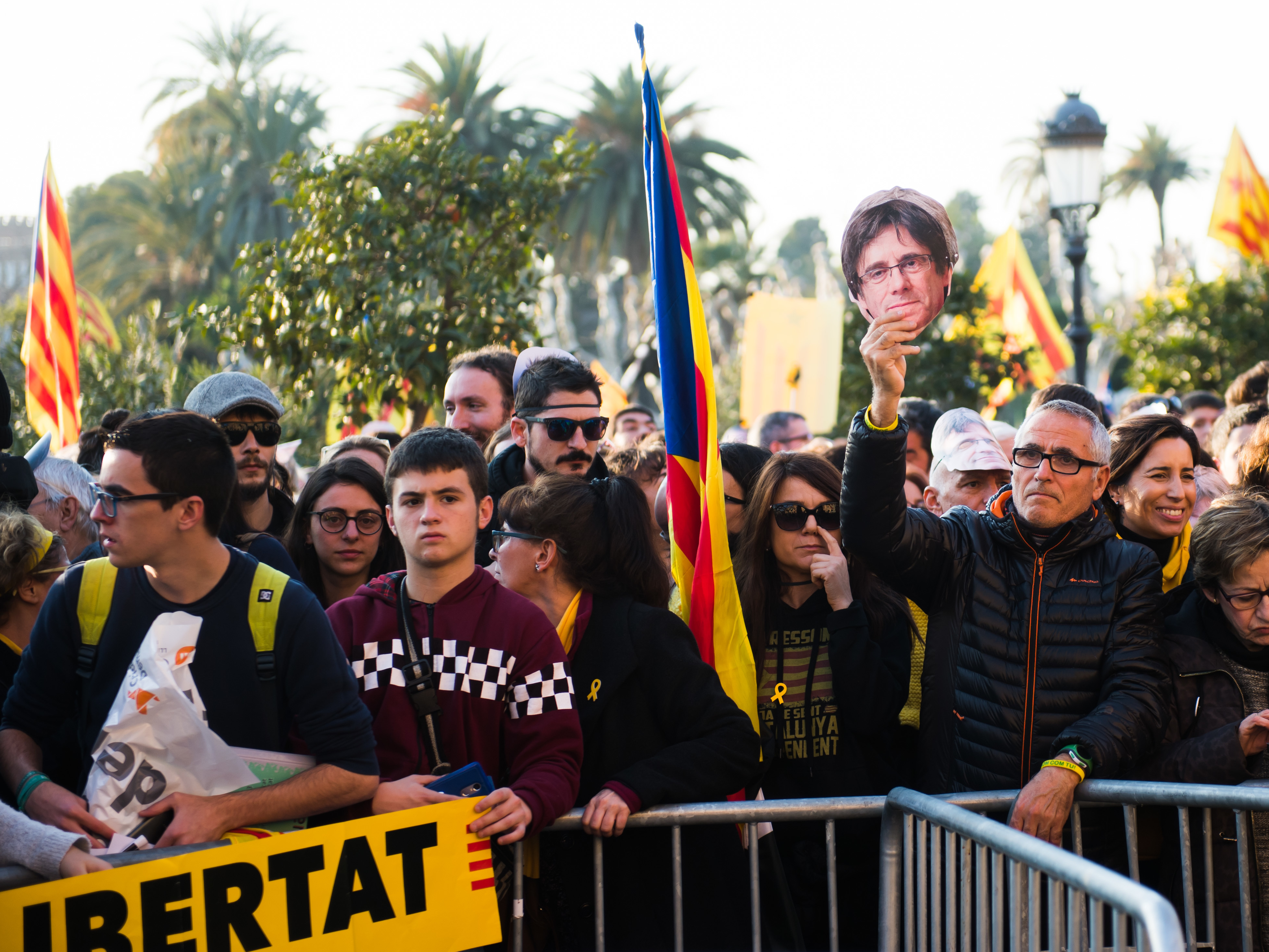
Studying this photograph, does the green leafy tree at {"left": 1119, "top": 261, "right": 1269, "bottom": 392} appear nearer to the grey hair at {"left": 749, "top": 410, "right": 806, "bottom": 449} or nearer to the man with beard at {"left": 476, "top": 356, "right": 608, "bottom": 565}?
the grey hair at {"left": 749, "top": 410, "right": 806, "bottom": 449}

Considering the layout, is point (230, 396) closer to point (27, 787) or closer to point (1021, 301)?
point (27, 787)

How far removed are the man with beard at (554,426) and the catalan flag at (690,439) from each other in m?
0.56

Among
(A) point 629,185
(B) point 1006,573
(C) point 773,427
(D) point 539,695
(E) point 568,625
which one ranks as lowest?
(D) point 539,695

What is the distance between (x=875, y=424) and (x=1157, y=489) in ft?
4.57

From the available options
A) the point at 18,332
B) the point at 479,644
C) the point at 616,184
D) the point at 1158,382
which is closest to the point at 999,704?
the point at 479,644

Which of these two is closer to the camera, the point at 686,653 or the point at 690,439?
the point at 686,653

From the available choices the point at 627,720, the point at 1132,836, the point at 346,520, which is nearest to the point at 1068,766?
the point at 1132,836

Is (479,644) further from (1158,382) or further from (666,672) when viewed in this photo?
(1158,382)

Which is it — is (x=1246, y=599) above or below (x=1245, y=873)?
above

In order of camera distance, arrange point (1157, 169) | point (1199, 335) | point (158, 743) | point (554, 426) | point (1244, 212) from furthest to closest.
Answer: point (1157, 169)
point (1244, 212)
point (1199, 335)
point (554, 426)
point (158, 743)

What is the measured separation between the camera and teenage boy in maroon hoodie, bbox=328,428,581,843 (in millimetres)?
2963

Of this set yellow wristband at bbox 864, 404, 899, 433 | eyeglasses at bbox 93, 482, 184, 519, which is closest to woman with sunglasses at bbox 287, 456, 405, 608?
eyeglasses at bbox 93, 482, 184, 519

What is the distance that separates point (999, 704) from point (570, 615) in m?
1.20

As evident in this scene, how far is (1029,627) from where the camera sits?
3.22 meters
